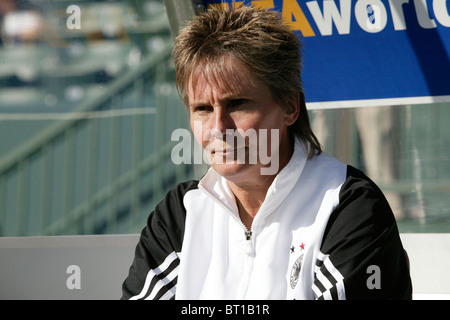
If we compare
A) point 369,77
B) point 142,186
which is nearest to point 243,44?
point 369,77

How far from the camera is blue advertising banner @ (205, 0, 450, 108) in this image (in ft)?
10.9

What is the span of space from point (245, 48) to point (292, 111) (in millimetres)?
265

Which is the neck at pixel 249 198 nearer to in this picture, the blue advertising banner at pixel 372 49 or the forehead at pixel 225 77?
the forehead at pixel 225 77

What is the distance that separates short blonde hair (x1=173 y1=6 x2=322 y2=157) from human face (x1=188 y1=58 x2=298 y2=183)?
0.9 inches

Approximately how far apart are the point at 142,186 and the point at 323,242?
228 cm

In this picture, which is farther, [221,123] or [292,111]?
[292,111]

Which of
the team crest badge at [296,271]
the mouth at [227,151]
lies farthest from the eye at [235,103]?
the team crest badge at [296,271]

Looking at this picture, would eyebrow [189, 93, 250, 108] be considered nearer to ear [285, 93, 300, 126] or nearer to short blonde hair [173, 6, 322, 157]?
short blonde hair [173, 6, 322, 157]

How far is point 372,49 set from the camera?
3.42 m

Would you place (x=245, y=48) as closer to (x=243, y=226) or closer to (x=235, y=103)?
(x=235, y=103)

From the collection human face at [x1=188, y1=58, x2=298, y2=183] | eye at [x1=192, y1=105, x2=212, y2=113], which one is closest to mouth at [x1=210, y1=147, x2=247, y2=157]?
human face at [x1=188, y1=58, x2=298, y2=183]

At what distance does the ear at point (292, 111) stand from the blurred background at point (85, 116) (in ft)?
6.41

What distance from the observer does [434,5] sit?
3.28 m

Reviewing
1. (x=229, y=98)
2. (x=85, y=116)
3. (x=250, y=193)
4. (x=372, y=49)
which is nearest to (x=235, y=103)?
(x=229, y=98)
